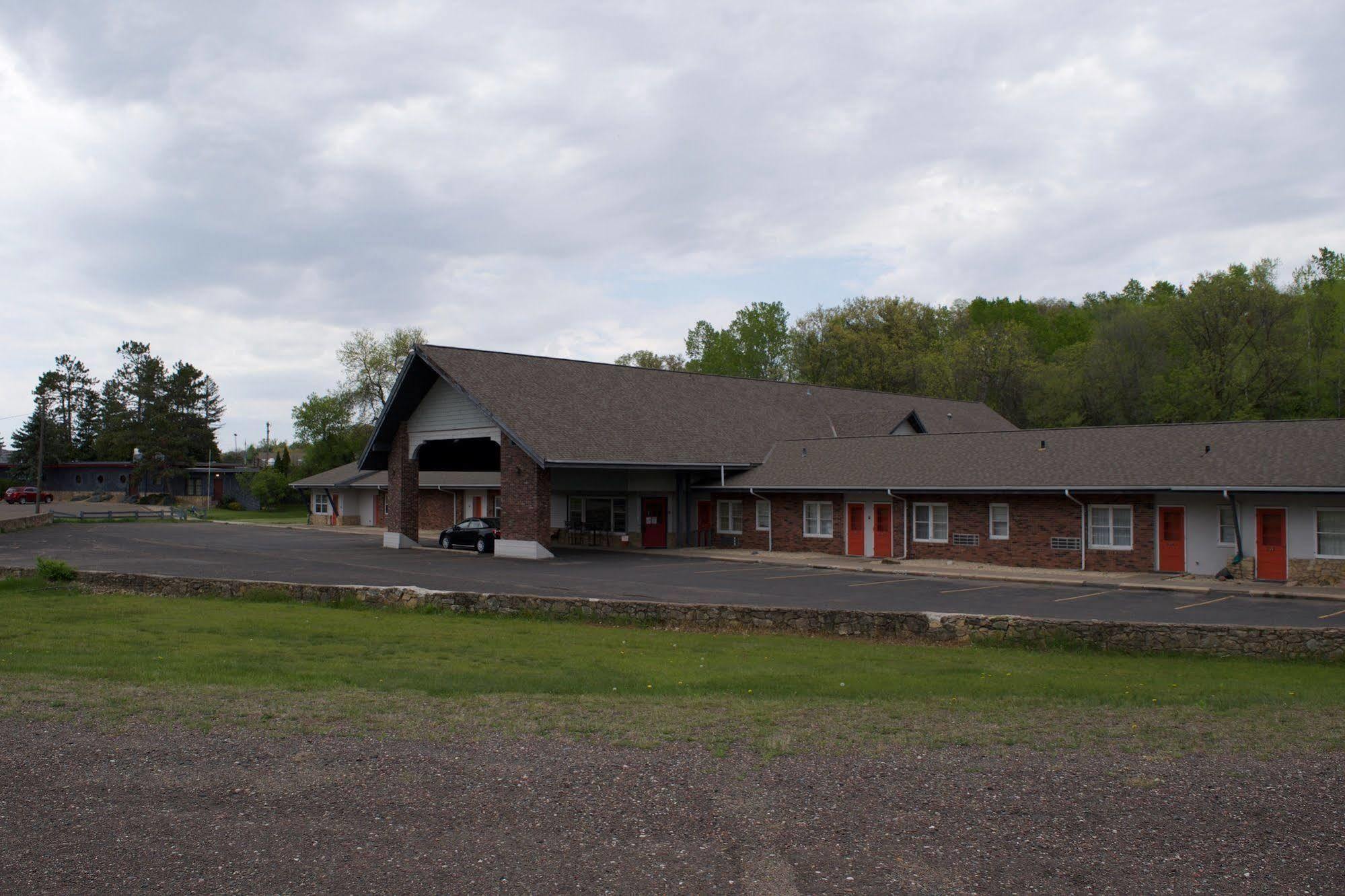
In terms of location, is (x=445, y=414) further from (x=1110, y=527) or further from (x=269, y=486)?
(x=269, y=486)

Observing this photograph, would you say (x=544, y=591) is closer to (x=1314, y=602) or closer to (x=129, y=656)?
(x=129, y=656)

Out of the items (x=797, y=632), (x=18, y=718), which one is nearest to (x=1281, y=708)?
(x=797, y=632)

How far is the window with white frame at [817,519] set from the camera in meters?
35.2

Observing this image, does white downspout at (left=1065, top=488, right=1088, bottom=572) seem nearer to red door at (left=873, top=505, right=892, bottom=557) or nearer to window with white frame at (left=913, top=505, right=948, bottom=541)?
window with white frame at (left=913, top=505, right=948, bottom=541)

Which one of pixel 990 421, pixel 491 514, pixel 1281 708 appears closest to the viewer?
pixel 1281 708

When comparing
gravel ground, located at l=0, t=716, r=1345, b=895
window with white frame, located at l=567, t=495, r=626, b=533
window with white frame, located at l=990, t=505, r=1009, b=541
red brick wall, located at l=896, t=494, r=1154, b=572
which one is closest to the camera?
gravel ground, located at l=0, t=716, r=1345, b=895

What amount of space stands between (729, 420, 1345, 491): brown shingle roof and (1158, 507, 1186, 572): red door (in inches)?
44.5

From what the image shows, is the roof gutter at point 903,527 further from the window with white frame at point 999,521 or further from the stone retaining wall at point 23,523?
the stone retaining wall at point 23,523

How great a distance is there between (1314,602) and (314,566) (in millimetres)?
26481

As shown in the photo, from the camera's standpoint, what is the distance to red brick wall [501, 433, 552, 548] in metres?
33.2

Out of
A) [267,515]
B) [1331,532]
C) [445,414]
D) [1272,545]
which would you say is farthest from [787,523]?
[267,515]

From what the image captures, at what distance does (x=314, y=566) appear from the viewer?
30.0 metres

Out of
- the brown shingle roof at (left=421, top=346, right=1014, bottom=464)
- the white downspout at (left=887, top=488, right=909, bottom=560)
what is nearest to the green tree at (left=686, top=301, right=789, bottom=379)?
the brown shingle roof at (left=421, top=346, right=1014, bottom=464)

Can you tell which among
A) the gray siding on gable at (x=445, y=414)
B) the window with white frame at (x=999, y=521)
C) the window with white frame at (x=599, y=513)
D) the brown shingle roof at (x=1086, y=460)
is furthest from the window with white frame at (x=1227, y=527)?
the gray siding on gable at (x=445, y=414)
